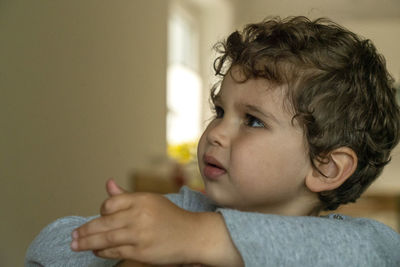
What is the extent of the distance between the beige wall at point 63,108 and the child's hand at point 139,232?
203cm

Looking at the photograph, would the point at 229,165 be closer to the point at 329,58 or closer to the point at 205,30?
the point at 329,58

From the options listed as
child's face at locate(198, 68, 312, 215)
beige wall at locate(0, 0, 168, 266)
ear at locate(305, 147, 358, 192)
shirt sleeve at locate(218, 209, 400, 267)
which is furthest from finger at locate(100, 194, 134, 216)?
beige wall at locate(0, 0, 168, 266)

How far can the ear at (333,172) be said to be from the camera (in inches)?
36.6

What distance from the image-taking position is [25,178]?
8.58ft

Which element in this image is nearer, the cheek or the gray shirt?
the gray shirt

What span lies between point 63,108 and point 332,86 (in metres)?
2.32

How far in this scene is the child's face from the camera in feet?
2.86

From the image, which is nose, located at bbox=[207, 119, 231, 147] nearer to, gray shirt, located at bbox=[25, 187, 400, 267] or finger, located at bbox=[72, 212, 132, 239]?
gray shirt, located at bbox=[25, 187, 400, 267]

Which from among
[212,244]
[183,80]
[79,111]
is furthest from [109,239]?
[183,80]

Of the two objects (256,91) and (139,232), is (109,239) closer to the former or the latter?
(139,232)

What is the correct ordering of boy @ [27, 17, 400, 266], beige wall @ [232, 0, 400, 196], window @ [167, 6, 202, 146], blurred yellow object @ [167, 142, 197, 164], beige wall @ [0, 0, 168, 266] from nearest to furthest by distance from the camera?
boy @ [27, 17, 400, 266] → beige wall @ [0, 0, 168, 266] → blurred yellow object @ [167, 142, 197, 164] → window @ [167, 6, 202, 146] → beige wall @ [232, 0, 400, 196]

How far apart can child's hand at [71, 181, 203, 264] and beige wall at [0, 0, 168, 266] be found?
2.03m

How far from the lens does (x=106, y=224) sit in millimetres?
583

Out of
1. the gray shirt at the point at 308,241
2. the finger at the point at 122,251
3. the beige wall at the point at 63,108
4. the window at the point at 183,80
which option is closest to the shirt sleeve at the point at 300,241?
the gray shirt at the point at 308,241
